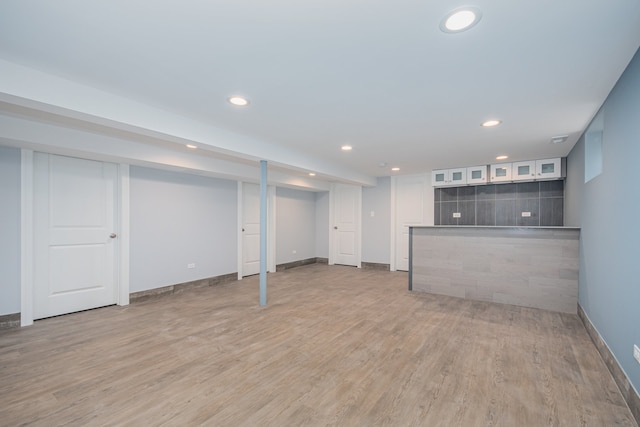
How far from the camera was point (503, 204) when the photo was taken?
5.97m

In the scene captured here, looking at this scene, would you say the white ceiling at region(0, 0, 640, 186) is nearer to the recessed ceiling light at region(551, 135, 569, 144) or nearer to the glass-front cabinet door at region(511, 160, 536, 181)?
the recessed ceiling light at region(551, 135, 569, 144)

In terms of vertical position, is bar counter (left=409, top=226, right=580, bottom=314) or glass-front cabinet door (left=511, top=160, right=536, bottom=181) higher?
glass-front cabinet door (left=511, top=160, right=536, bottom=181)

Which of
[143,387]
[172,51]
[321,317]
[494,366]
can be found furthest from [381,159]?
[143,387]

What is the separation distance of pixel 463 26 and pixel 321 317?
3.27 m

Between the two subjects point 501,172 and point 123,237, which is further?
point 501,172

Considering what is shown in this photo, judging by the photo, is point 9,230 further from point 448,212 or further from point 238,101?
point 448,212

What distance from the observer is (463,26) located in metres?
1.62

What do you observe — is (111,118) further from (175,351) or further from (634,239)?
(634,239)

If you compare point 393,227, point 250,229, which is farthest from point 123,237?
point 393,227

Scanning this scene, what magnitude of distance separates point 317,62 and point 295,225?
5.85 metres

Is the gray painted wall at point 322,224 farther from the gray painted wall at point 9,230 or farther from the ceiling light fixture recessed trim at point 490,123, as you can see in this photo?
the gray painted wall at point 9,230

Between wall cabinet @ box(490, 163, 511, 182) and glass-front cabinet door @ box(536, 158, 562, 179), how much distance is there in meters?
0.44

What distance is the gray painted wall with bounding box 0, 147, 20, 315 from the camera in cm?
329

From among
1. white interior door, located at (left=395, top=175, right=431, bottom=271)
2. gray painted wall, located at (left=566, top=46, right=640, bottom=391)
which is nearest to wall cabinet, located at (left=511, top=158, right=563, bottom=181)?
white interior door, located at (left=395, top=175, right=431, bottom=271)
